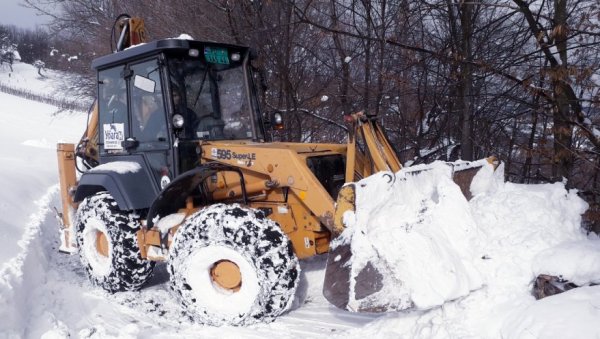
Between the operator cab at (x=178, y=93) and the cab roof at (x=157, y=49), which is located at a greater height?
the cab roof at (x=157, y=49)

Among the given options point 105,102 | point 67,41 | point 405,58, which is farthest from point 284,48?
point 67,41

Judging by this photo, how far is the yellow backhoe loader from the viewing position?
13.3 ft

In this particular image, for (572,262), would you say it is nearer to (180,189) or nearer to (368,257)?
(368,257)

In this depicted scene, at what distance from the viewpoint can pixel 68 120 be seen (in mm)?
32688

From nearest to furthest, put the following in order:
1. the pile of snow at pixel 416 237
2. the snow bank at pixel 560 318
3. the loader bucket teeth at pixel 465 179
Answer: the snow bank at pixel 560 318 < the pile of snow at pixel 416 237 < the loader bucket teeth at pixel 465 179

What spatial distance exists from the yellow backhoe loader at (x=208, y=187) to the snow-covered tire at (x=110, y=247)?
0.01m

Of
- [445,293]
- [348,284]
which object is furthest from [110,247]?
[445,293]

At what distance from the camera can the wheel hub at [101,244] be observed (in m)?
5.38

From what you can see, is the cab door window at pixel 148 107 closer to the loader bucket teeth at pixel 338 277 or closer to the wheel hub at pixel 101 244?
the wheel hub at pixel 101 244

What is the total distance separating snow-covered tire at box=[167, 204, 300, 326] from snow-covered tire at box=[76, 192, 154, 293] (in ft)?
2.75

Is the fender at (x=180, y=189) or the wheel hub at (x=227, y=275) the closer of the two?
the wheel hub at (x=227, y=275)

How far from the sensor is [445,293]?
3.33 metres

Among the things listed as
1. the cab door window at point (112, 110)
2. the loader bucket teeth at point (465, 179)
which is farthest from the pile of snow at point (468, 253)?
the cab door window at point (112, 110)

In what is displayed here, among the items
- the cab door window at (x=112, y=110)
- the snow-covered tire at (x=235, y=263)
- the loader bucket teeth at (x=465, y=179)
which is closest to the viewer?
the snow-covered tire at (x=235, y=263)
